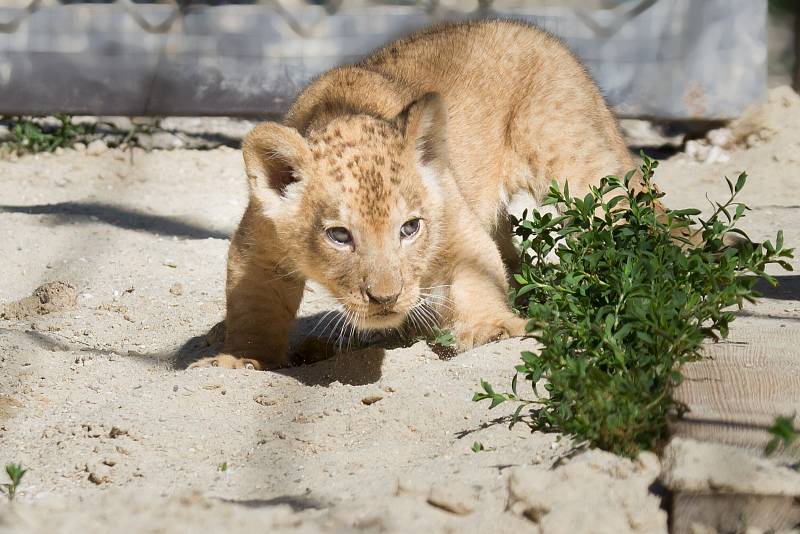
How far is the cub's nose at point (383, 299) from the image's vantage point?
14.7 feet

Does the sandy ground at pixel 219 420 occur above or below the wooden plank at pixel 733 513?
below

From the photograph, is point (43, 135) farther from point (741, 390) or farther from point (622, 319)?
point (741, 390)

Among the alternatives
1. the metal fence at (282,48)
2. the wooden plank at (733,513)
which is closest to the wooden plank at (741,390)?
the wooden plank at (733,513)

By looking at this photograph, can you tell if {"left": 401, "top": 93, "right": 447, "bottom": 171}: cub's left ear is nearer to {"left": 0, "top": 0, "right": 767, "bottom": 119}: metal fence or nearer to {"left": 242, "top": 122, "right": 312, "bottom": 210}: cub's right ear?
{"left": 242, "top": 122, "right": 312, "bottom": 210}: cub's right ear

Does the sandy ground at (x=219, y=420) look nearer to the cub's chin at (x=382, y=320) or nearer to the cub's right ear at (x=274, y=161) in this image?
the cub's chin at (x=382, y=320)

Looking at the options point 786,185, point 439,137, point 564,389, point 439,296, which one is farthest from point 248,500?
point 786,185

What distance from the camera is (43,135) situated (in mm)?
9820

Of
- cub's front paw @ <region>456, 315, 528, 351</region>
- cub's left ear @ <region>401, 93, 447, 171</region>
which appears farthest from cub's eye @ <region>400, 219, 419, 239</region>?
cub's front paw @ <region>456, 315, 528, 351</region>

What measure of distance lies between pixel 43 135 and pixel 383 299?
21.0ft

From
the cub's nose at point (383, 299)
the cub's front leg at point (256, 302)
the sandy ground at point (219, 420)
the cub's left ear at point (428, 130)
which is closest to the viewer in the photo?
the sandy ground at point (219, 420)

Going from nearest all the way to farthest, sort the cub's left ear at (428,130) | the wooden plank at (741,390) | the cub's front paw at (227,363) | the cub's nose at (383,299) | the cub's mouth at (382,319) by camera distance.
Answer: the wooden plank at (741,390)
the cub's nose at (383,299)
the cub's mouth at (382,319)
the cub's left ear at (428,130)
the cub's front paw at (227,363)

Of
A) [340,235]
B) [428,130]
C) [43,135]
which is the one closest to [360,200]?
[340,235]

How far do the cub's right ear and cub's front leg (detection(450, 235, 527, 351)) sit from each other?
0.98m

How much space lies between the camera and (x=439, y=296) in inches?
200
